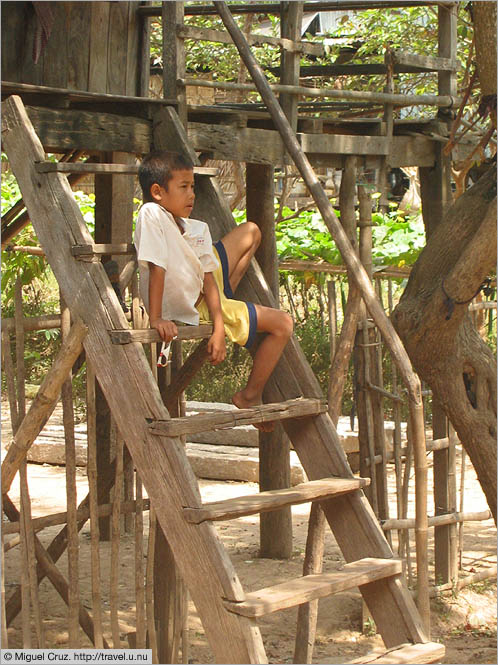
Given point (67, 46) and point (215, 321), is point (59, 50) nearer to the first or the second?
point (67, 46)

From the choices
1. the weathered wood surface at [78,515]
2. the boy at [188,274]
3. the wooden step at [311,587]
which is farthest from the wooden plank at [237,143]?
the wooden step at [311,587]

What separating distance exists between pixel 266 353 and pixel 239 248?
0.52m

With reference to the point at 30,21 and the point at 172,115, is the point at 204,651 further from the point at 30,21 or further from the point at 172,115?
the point at 30,21

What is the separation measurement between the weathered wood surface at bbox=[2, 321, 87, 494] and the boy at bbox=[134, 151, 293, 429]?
331 millimetres

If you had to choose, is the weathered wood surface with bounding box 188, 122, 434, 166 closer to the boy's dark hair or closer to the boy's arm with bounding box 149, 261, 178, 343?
the boy's dark hair

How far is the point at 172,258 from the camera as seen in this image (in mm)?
3889

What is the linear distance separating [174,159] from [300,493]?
152 cm

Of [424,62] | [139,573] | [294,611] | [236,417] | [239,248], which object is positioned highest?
[424,62]

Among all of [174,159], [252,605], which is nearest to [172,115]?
[174,159]

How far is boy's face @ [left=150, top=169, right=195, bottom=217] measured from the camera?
399 centimetres

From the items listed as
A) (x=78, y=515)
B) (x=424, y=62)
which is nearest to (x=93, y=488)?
(x=78, y=515)

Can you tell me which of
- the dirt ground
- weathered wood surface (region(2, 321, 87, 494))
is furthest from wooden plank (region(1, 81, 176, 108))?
the dirt ground

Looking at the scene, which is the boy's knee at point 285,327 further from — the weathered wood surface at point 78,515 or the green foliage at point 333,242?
the green foliage at point 333,242

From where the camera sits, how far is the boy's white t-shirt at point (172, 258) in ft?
12.6
